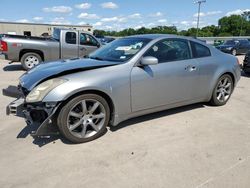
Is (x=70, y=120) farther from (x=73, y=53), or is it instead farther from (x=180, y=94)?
(x=73, y=53)

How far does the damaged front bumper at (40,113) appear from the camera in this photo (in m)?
3.30

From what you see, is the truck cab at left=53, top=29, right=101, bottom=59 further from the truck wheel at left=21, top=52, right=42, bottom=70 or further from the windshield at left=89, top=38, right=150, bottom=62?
the windshield at left=89, top=38, right=150, bottom=62

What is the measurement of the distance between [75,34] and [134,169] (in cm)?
851

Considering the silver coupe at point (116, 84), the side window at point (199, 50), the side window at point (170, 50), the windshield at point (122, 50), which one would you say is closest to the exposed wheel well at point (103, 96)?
the silver coupe at point (116, 84)

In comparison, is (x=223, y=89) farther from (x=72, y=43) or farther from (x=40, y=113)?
(x=72, y=43)

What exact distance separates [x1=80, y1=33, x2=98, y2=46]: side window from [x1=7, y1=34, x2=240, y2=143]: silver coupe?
20.0 ft

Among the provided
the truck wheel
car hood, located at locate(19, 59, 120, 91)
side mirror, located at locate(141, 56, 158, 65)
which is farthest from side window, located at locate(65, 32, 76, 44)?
side mirror, located at locate(141, 56, 158, 65)

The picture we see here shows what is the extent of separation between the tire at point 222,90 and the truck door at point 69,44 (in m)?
6.69

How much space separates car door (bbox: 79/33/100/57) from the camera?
10.6 metres

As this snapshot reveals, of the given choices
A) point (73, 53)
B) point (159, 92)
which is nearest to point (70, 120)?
point (159, 92)

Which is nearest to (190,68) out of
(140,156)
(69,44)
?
(140,156)

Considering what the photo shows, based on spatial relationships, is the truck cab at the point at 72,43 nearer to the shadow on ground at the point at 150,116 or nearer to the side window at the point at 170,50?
the shadow on ground at the point at 150,116

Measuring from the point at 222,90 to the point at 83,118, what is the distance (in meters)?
3.25

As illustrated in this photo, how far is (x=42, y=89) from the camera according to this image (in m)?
3.35
